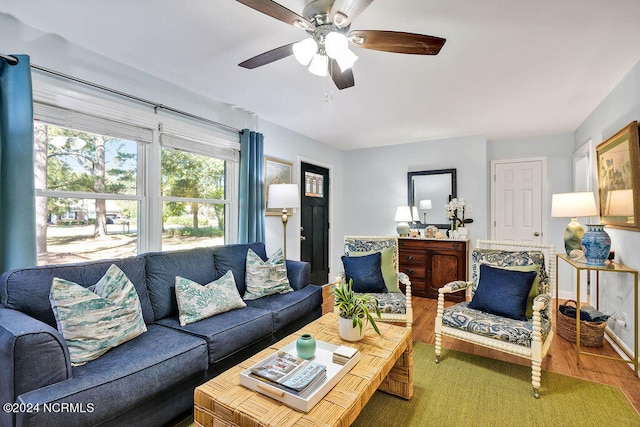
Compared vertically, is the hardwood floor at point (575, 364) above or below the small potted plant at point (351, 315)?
below

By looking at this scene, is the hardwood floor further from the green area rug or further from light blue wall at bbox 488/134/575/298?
light blue wall at bbox 488/134/575/298

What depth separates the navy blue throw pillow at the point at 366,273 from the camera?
300cm

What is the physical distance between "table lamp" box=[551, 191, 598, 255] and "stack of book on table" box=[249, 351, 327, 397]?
282 centimetres

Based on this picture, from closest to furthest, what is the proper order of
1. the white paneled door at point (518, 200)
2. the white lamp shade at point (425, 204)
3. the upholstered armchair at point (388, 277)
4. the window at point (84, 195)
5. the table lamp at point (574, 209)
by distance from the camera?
1. the window at point (84, 195)
2. the upholstered armchair at point (388, 277)
3. the table lamp at point (574, 209)
4. the white paneled door at point (518, 200)
5. the white lamp shade at point (425, 204)

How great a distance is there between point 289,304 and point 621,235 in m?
3.00

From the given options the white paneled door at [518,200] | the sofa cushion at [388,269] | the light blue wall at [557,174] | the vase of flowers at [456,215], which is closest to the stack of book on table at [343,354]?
the sofa cushion at [388,269]

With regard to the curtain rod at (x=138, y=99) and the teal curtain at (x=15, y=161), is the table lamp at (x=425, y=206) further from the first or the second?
the teal curtain at (x=15, y=161)

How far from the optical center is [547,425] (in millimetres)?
1730

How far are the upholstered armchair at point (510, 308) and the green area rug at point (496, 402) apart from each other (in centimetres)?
15

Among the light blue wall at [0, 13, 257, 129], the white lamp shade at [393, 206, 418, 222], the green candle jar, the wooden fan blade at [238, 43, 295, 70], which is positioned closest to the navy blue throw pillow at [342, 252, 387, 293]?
the green candle jar

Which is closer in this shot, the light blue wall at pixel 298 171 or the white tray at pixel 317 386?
the white tray at pixel 317 386

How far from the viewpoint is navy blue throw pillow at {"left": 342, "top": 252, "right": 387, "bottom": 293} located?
3.00 meters

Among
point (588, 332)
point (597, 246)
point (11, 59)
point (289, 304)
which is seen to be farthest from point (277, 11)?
point (588, 332)

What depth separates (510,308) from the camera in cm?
231
